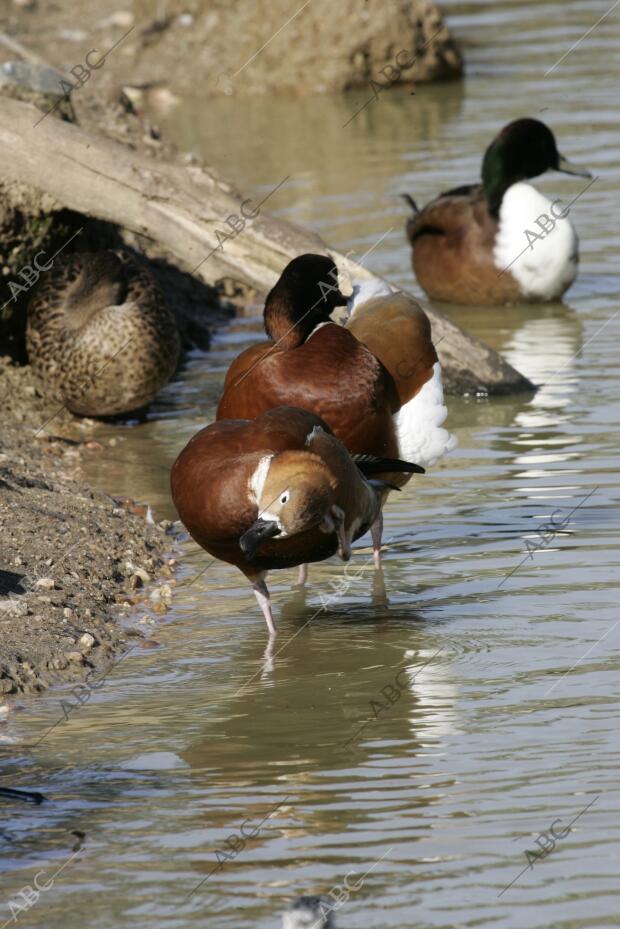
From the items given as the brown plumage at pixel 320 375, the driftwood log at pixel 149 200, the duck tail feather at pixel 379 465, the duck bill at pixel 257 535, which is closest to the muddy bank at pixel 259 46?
the driftwood log at pixel 149 200

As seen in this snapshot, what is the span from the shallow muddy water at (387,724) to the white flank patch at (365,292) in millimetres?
936

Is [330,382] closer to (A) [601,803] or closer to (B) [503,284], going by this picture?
(A) [601,803]

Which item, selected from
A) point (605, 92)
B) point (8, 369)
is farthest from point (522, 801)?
point (605, 92)

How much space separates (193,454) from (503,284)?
5580 mm

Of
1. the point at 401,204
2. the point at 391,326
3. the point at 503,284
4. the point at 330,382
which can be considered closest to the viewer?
the point at 330,382

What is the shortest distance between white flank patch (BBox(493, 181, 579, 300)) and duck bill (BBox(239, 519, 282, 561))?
5778 mm

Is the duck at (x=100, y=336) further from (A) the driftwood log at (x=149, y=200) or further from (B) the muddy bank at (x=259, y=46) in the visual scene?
(B) the muddy bank at (x=259, y=46)

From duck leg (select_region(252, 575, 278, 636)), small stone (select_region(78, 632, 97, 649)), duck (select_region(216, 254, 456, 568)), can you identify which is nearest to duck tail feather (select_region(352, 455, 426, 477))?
duck (select_region(216, 254, 456, 568))

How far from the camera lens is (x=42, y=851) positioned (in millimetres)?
4051

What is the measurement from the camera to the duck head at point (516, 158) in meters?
10.4

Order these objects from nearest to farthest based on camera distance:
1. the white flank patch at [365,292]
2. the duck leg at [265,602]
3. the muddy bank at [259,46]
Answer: the duck leg at [265,602]
the white flank patch at [365,292]
the muddy bank at [259,46]

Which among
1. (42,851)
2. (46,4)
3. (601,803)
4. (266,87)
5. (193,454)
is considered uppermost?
(46,4)

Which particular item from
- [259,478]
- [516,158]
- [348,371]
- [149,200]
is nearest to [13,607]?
[259,478]

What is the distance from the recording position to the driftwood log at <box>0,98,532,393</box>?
814cm
